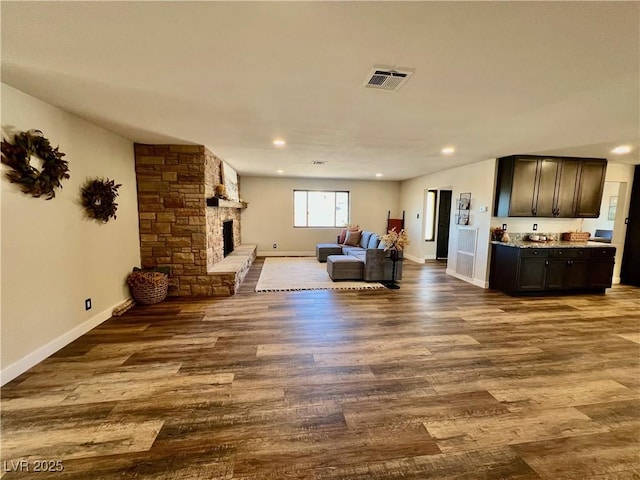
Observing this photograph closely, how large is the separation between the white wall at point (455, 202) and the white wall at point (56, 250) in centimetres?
610

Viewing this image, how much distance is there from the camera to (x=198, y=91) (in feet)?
7.29

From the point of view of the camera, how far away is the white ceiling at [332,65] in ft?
4.39

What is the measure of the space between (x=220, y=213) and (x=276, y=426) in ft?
14.5

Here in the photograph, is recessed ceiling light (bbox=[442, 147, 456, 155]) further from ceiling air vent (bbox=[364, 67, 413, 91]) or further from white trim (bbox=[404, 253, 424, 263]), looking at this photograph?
white trim (bbox=[404, 253, 424, 263])

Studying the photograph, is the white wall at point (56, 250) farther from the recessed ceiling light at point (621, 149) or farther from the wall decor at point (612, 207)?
the wall decor at point (612, 207)

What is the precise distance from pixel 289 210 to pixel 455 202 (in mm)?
4556

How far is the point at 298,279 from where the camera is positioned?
5434mm

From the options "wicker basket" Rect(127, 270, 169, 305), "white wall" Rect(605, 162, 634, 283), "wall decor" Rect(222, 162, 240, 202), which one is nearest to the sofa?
"wall decor" Rect(222, 162, 240, 202)

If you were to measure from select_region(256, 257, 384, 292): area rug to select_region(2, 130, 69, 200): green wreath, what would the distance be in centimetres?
298

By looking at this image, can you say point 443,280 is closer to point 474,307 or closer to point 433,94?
point 474,307

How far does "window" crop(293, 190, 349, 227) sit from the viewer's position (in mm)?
8242

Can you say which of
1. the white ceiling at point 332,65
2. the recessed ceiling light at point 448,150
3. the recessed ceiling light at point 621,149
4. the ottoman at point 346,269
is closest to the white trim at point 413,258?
the ottoman at point 346,269

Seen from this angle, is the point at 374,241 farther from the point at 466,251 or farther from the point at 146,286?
the point at 146,286

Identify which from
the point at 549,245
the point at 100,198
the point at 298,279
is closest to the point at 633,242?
the point at 549,245
